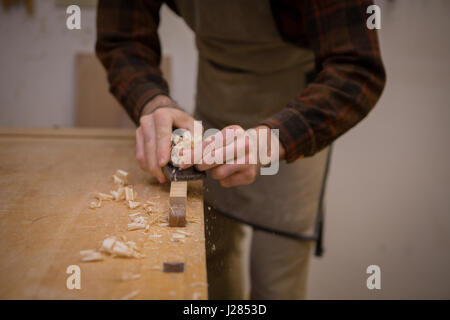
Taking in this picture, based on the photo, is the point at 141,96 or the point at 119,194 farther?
the point at 141,96

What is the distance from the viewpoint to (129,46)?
1066 millimetres

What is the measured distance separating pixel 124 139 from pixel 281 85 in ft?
1.78

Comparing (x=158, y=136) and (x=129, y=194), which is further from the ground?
(x=158, y=136)

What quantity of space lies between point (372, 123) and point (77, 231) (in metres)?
1.82

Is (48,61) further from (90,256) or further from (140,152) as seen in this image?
(90,256)

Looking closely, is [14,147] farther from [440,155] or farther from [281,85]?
[440,155]

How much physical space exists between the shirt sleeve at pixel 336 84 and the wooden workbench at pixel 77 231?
25cm

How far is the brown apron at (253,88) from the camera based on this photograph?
1.01 m

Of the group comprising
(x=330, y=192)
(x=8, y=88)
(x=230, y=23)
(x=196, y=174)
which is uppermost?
(x=230, y=23)

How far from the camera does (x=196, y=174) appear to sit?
2.52 ft

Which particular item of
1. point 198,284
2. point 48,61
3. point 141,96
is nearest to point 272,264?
point 141,96

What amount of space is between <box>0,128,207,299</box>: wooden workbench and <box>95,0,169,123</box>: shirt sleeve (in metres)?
0.20
